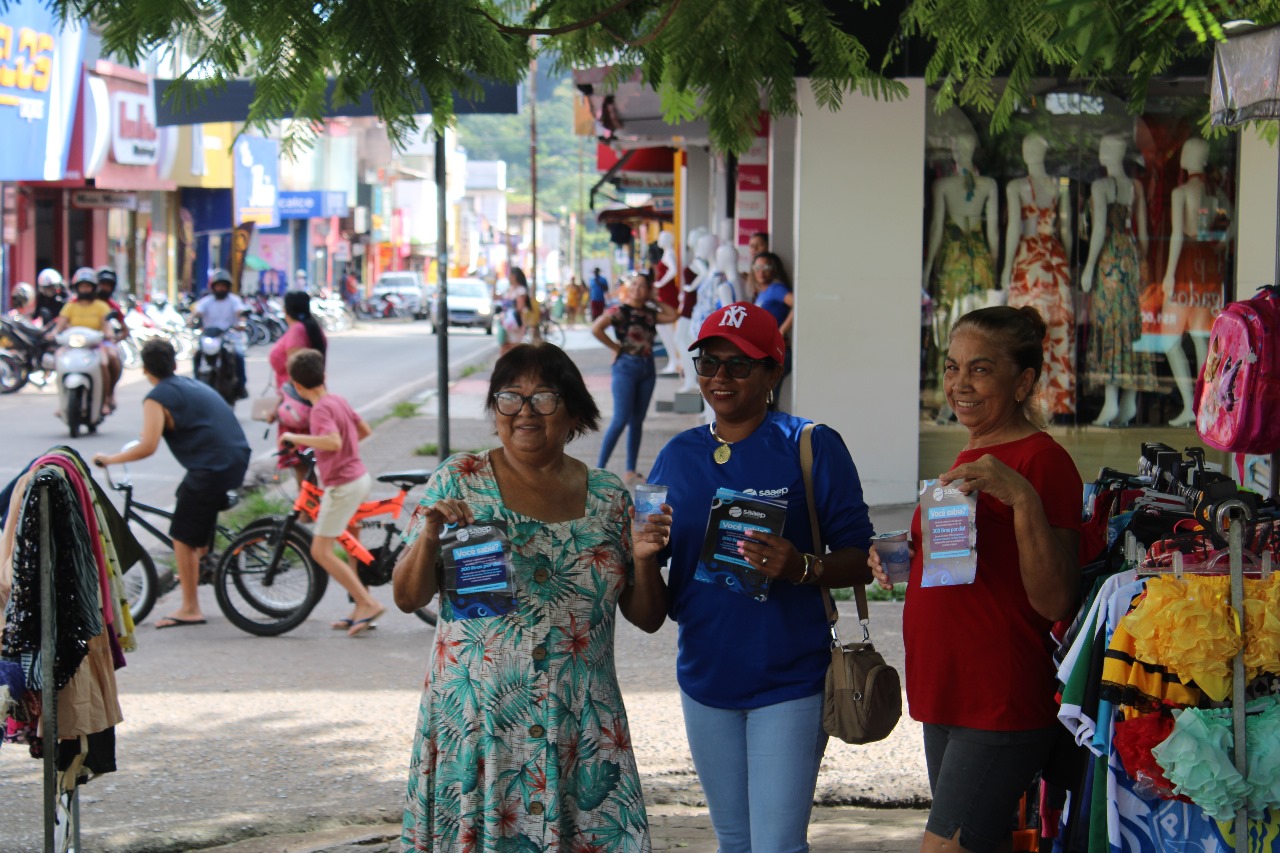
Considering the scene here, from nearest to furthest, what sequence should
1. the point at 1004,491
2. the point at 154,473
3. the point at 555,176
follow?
1. the point at 1004,491
2. the point at 154,473
3. the point at 555,176

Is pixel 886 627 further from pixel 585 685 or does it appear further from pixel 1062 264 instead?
pixel 585 685

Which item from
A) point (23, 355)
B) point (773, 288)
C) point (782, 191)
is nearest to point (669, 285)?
point (782, 191)

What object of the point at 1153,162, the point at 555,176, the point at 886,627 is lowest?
the point at 886,627

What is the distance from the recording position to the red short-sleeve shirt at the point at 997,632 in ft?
11.2

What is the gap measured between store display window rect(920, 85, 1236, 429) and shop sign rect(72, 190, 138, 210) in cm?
2708

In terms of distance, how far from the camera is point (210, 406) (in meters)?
8.38

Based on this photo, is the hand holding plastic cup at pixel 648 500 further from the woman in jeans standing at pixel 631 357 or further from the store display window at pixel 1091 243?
the woman in jeans standing at pixel 631 357

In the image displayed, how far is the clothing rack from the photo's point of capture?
14.3 ft

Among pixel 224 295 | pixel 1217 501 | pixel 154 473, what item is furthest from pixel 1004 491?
pixel 224 295

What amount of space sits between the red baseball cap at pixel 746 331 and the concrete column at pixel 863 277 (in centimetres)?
711

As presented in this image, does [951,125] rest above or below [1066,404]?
above

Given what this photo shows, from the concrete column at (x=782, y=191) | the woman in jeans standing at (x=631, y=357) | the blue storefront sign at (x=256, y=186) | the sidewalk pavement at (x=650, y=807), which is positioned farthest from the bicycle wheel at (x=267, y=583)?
the blue storefront sign at (x=256, y=186)

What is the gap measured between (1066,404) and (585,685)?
8.34m

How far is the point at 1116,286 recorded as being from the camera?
10969mm
